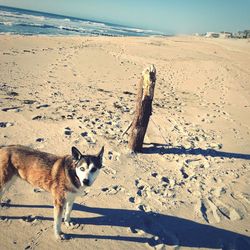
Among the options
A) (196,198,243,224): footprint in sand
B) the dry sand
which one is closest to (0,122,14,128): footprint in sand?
Result: the dry sand

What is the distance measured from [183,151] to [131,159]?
1880 mm

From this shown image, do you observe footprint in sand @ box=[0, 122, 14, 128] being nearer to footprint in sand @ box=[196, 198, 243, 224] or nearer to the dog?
the dog

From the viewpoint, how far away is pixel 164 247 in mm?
5414

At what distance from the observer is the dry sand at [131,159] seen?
5688 mm

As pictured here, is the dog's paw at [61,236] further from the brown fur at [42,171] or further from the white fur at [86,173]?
the white fur at [86,173]

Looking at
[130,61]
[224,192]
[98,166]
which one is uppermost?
A: [98,166]

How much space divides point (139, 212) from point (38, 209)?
212 cm

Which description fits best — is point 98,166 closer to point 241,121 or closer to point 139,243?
point 139,243

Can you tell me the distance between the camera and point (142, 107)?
830 cm

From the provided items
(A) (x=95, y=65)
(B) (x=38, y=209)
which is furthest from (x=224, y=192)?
(A) (x=95, y=65)

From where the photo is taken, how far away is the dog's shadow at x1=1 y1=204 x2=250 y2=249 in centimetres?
561

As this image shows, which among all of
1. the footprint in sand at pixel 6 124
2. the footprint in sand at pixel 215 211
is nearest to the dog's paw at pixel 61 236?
the footprint in sand at pixel 215 211

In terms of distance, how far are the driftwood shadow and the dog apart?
3.99 metres

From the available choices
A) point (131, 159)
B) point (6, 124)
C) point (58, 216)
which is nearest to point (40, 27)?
point (6, 124)
